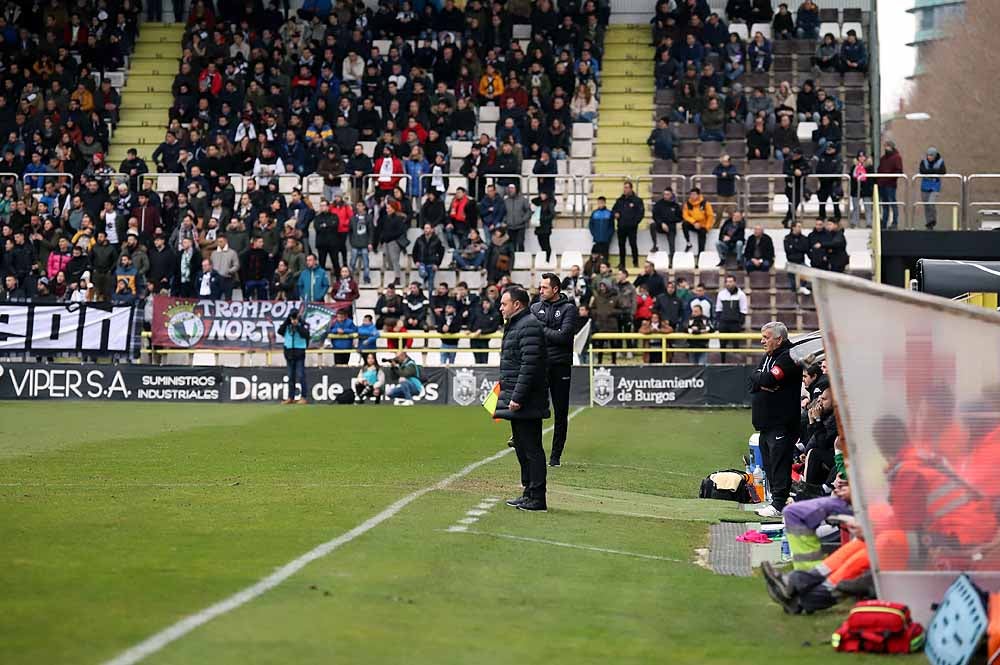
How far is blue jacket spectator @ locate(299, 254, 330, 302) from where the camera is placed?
37.3m

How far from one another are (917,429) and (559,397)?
1052 cm

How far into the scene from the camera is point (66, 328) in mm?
36438

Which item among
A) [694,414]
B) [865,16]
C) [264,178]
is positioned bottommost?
[694,414]

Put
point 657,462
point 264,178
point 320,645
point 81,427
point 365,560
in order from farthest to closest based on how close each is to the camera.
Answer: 1. point 264,178
2. point 81,427
3. point 657,462
4. point 365,560
5. point 320,645

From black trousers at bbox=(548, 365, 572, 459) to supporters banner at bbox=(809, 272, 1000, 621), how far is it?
10188mm

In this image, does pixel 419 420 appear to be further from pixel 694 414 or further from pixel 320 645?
pixel 320 645

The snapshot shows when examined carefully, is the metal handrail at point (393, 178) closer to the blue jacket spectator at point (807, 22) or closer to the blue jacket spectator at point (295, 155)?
the blue jacket spectator at point (295, 155)

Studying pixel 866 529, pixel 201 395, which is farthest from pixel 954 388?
pixel 201 395

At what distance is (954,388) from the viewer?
351 inches

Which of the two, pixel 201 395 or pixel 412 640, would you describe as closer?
pixel 412 640

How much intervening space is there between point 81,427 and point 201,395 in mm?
9954

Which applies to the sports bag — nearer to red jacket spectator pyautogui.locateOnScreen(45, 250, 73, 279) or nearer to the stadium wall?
the stadium wall

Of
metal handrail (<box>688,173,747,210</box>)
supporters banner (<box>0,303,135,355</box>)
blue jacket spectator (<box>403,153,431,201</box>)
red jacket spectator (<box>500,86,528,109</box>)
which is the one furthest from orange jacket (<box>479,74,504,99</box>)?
supporters banner (<box>0,303,135,355</box>)

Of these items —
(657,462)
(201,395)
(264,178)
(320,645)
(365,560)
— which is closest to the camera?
(320,645)
